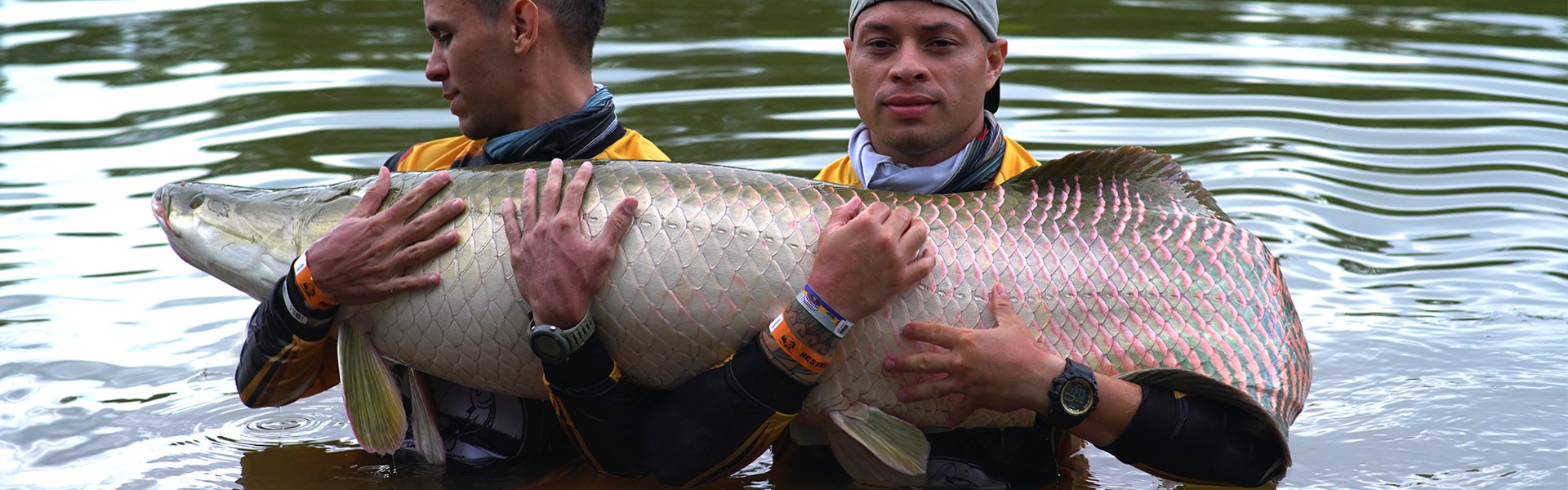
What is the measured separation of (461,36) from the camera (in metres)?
3.87

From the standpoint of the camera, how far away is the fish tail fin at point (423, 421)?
3686mm

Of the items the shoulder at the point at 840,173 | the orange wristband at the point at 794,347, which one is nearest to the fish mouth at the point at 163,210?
the orange wristband at the point at 794,347

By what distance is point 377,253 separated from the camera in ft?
10.9

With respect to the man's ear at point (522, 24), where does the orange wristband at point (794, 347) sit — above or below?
below

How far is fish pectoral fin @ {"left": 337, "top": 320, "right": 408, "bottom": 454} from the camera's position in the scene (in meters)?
3.47

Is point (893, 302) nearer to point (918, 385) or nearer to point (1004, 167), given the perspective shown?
point (918, 385)

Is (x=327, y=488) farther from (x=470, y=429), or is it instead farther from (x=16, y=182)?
(x=16, y=182)

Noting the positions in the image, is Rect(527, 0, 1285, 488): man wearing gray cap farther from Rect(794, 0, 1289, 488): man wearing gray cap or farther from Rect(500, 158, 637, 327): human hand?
Rect(500, 158, 637, 327): human hand

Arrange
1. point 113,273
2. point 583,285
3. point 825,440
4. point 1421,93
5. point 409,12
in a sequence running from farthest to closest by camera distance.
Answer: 1. point 409,12
2. point 1421,93
3. point 113,273
4. point 825,440
5. point 583,285

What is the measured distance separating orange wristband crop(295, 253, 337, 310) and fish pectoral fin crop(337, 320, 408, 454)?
4.6 inches

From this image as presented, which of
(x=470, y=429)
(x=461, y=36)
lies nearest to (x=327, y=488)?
(x=470, y=429)

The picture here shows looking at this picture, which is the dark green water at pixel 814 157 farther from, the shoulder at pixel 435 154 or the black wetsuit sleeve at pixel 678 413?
the shoulder at pixel 435 154

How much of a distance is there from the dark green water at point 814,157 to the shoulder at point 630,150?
910 mm

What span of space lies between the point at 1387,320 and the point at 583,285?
12.7 ft
